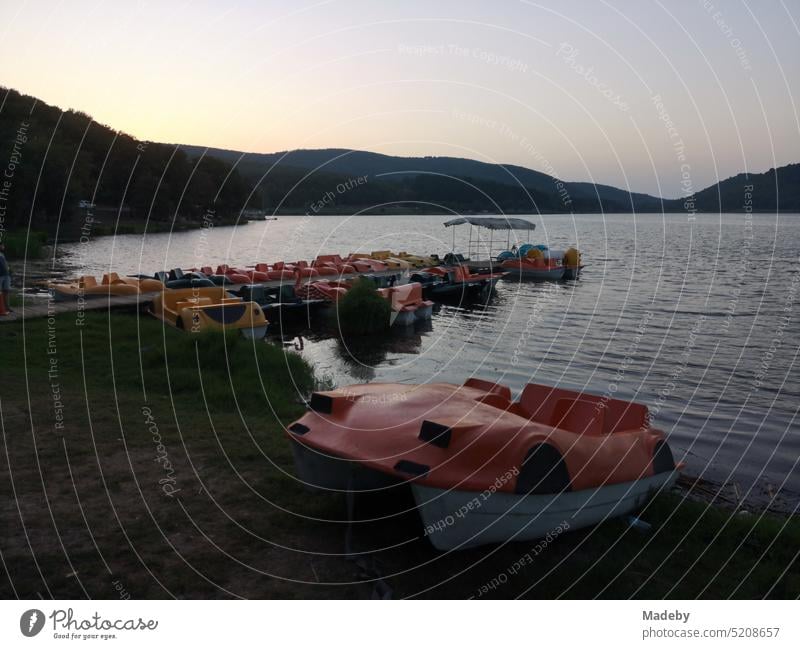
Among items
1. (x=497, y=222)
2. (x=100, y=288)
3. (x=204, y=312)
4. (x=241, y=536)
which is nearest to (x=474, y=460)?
(x=241, y=536)

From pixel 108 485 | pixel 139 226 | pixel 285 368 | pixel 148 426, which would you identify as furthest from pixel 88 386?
pixel 139 226

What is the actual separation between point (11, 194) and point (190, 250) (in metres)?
20.1

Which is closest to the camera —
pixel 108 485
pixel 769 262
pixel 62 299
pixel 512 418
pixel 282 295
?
pixel 512 418

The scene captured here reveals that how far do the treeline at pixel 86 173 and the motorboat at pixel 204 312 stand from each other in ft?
62.3

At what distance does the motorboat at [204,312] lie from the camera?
1958cm

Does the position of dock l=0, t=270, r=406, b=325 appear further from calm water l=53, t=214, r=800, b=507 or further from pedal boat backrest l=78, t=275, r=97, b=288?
calm water l=53, t=214, r=800, b=507

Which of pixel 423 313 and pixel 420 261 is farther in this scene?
pixel 420 261

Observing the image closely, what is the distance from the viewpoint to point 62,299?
73.8 feet

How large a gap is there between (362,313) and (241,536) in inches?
848

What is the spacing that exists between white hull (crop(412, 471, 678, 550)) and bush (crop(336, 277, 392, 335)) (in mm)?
21279

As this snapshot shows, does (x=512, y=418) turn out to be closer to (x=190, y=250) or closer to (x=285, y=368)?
(x=285, y=368)

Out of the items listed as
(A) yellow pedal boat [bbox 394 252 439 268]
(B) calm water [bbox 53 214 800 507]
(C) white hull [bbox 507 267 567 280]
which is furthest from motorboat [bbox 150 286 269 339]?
(C) white hull [bbox 507 267 567 280]

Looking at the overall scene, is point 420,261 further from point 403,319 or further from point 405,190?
point 405,190

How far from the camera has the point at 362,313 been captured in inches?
1127
